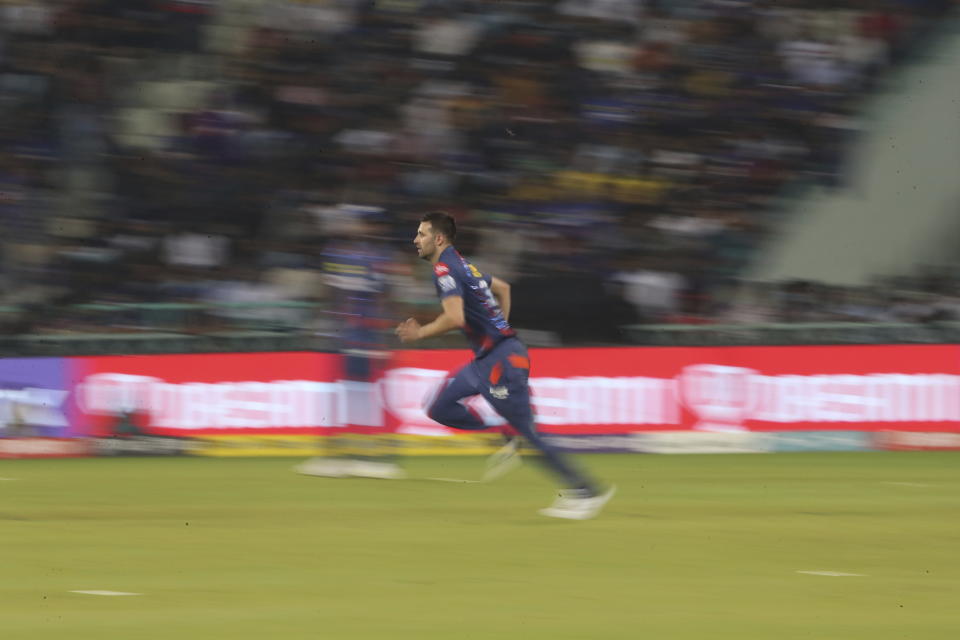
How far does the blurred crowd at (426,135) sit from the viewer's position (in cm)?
1645

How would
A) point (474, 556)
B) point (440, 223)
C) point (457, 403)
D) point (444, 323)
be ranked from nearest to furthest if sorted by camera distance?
point (474, 556), point (444, 323), point (440, 223), point (457, 403)

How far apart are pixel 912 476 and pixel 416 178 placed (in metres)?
6.92

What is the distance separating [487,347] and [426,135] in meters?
7.89

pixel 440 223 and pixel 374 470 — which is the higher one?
pixel 440 223

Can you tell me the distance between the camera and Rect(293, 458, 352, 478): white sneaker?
12.4 m

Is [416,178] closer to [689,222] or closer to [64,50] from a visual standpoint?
[689,222]

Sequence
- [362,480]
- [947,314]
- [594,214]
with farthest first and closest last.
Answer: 1. [594,214]
2. [947,314]
3. [362,480]

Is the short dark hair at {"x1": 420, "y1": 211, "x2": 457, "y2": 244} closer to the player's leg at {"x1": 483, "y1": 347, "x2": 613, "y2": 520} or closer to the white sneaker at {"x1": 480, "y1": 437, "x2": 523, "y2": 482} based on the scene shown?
the player's leg at {"x1": 483, "y1": 347, "x2": 613, "y2": 520}

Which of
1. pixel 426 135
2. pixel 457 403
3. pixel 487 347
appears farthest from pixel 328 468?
pixel 426 135

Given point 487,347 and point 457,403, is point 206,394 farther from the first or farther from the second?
point 487,347

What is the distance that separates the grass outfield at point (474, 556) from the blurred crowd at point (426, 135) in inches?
156

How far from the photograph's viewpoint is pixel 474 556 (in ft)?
27.1

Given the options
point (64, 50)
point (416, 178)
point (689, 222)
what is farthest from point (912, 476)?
point (64, 50)

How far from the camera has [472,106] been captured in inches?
699
